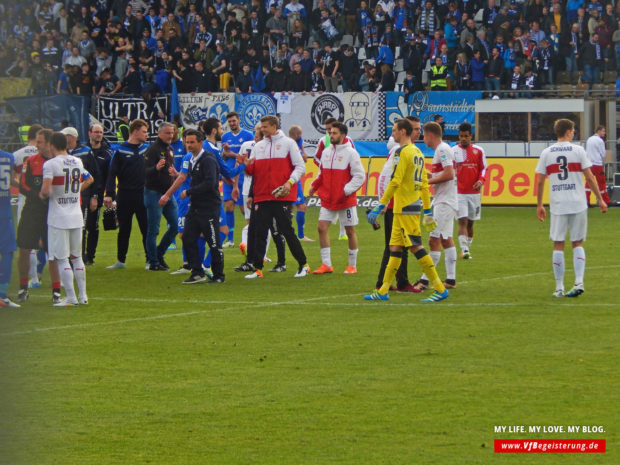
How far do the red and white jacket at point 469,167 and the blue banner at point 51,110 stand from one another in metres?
6.71

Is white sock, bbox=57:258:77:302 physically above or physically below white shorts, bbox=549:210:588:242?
below

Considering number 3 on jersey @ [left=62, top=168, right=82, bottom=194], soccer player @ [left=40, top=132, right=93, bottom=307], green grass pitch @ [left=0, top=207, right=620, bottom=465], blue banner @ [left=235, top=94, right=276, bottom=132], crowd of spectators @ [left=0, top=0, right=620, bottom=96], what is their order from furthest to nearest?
blue banner @ [left=235, top=94, right=276, bottom=132]
crowd of spectators @ [left=0, top=0, right=620, bottom=96]
number 3 on jersey @ [left=62, top=168, right=82, bottom=194]
soccer player @ [left=40, top=132, right=93, bottom=307]
green grass pitch @ [left=0, top=207, right=620, bottom=465]

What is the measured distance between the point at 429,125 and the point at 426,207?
149 centimetres

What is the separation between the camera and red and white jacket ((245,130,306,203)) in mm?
14539

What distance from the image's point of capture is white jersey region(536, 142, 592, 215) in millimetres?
12023

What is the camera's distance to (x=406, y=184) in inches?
466

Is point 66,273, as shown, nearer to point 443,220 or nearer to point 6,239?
point 6,239

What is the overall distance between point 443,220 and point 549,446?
24.3 ft

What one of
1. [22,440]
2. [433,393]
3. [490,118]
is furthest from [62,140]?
[490,118]

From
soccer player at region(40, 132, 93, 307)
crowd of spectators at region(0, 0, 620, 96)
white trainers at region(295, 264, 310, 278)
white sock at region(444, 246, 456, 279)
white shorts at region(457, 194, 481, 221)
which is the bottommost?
white trainers at region(295, 264, 310, 278)

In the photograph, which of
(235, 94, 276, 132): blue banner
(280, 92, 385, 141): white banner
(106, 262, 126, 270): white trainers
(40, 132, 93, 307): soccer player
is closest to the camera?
(40, 132, 93, 307): soccer player

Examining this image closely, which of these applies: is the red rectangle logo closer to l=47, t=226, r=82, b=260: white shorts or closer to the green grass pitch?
the green grass pitch

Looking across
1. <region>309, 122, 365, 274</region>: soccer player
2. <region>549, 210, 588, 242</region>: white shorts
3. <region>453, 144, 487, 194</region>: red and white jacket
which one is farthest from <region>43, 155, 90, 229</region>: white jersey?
<region>453, 144, 487, 194</region>: red and white jacket

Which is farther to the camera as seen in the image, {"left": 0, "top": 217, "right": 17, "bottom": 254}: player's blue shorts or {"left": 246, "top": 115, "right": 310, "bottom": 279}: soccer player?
{"left": 246, "top": 115, "right": 310, "bottom": 279}: soccer player
